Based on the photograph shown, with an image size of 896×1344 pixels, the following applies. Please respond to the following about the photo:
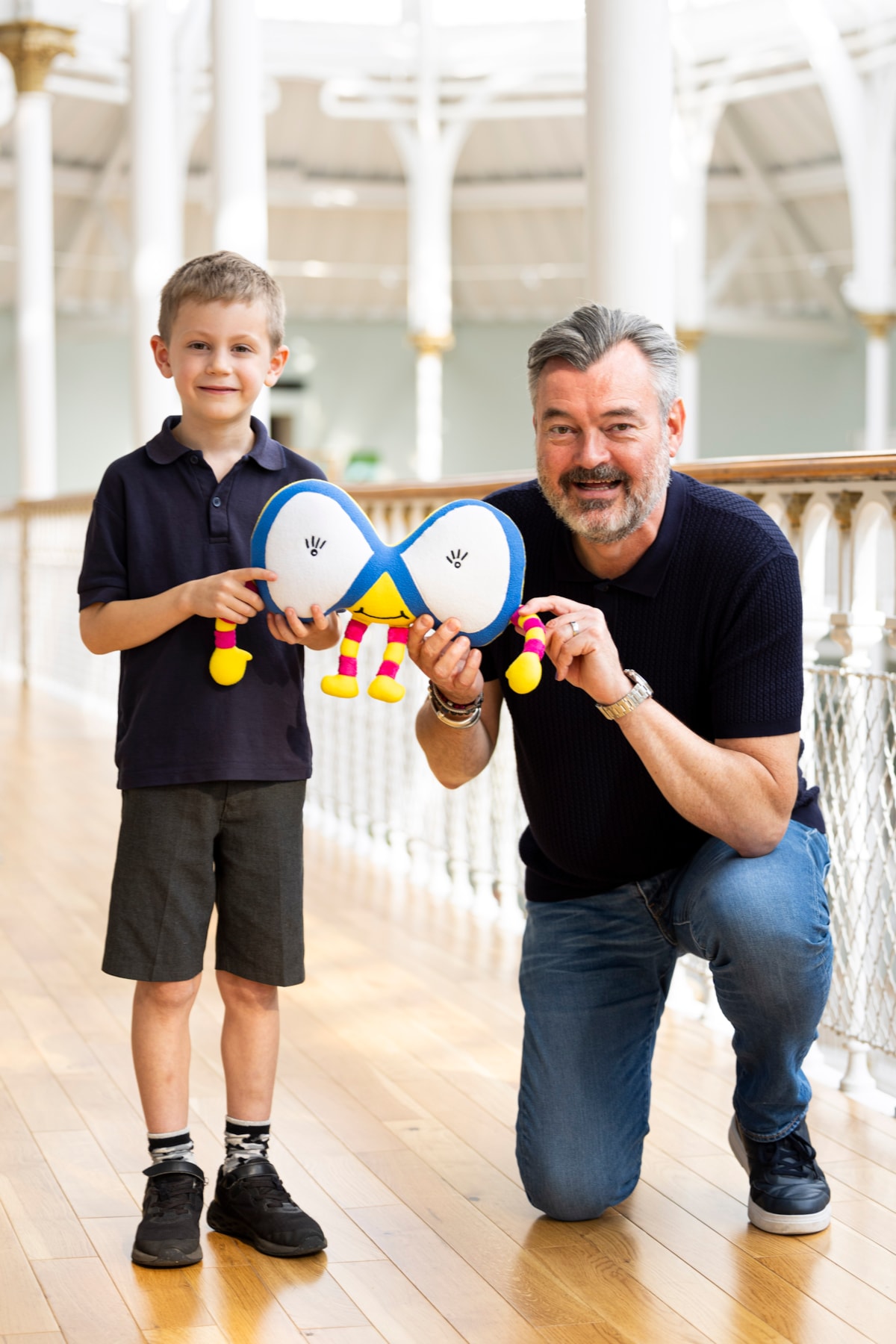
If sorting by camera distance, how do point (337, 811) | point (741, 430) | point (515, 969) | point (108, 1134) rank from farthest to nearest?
point (741, 430)
point (337, 811)
point (515, 969)
point (108, 1134)

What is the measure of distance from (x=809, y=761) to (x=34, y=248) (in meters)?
8.43

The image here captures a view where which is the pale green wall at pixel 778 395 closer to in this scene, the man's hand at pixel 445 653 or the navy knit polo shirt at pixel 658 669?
the navy knit polo shirt at pixel 658 669

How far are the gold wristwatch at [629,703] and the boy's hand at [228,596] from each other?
0.41 m

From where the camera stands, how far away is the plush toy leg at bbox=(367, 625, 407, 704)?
1808 mm

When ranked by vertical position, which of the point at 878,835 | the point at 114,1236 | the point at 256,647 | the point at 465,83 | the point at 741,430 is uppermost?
the point at 465,83

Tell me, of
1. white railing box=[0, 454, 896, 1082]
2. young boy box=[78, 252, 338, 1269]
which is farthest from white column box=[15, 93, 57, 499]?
young boy box=[78, 252, 338, 1269]

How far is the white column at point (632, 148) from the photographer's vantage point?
3014mm

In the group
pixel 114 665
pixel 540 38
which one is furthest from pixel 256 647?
pixel 540 38

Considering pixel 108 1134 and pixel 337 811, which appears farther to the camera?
pixel 337 811

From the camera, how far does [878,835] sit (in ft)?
8.32

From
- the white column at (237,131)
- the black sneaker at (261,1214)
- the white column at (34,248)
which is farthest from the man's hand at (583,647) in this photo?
the white column at (34,248)

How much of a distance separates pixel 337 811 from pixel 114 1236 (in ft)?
8.89

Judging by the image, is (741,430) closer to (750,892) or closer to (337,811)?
(337,811)

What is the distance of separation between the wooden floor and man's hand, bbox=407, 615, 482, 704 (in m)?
0.70
